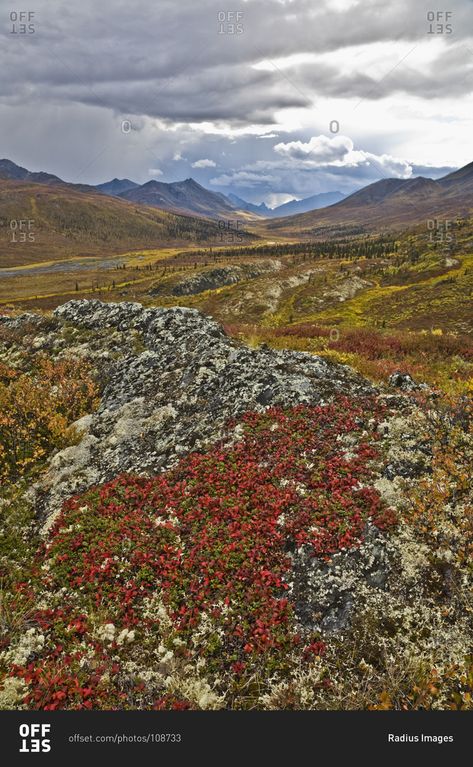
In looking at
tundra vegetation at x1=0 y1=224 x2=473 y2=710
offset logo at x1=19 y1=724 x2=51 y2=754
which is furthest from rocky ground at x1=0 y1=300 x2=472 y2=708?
offset logo at x1=19 y1=724 x2=51 y2=754

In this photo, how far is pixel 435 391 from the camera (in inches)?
636

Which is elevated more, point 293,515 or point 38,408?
point 38,408

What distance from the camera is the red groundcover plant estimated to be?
845 cm

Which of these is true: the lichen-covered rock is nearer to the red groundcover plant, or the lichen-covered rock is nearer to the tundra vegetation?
the tundra vegetation

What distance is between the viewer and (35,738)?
7.56 metres

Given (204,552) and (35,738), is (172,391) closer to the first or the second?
(204,552)

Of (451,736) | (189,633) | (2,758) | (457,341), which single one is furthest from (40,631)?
(457,341)

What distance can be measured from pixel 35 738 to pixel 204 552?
493cm

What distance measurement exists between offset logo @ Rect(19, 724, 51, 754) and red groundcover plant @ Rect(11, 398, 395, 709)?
1.21ft

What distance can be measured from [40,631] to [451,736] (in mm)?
8698

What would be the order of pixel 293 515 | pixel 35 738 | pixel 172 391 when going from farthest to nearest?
pixel 172 391 → pixel 293 515 → pixel 35 738

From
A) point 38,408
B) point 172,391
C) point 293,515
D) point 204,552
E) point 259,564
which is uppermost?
point 172,391

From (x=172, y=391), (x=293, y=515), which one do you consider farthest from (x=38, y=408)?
(x=293, y=515)

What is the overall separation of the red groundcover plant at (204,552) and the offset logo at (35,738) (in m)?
0.37
